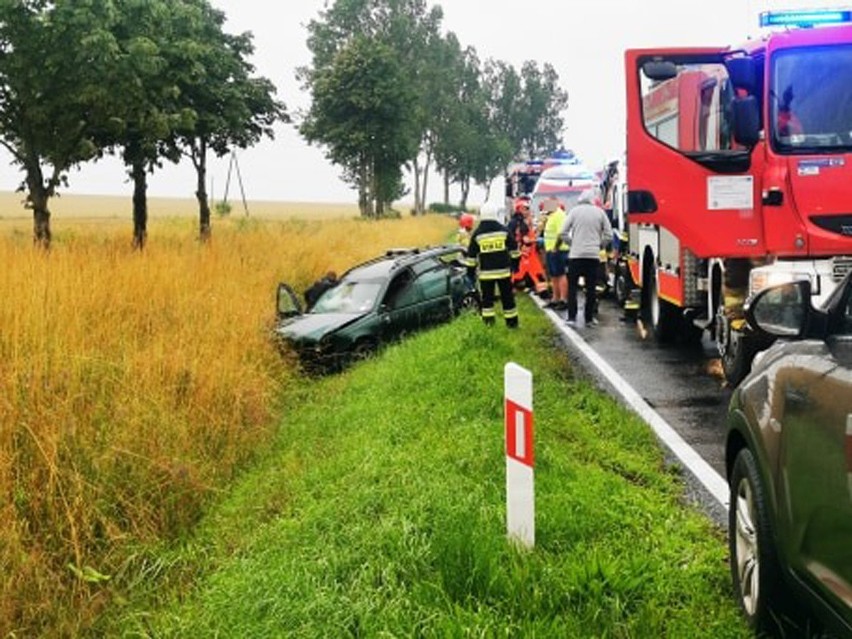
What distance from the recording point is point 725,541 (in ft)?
14.7

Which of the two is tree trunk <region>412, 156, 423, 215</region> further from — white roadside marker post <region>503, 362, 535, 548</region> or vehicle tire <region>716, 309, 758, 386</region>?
white roadside marker post <region>503, 362, 535, 548</region>

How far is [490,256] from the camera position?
445 inches

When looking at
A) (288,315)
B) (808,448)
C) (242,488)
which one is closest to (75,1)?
(288,315)

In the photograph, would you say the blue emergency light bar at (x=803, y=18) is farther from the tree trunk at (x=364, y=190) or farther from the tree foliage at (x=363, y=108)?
the tree trunk at (x=364, y=190)

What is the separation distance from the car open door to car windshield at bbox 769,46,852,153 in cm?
651

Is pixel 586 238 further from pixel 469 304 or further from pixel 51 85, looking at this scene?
pixel 51 85

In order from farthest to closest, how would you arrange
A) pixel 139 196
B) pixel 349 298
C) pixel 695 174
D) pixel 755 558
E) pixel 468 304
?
pixel 139 196, pixel 468 304, pixel 349 298, pixel 695 174, pixel 755 558

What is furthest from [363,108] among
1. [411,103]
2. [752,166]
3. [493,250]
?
[752,166]

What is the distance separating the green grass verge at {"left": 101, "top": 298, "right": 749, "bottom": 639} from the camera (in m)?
3.65

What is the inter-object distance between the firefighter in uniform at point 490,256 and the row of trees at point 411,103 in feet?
118

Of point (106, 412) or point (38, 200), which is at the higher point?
point (38, 200)

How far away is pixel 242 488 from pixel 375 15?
60.0 m

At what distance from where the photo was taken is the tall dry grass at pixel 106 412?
4.64 m

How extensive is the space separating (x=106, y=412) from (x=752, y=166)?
5.71 m
